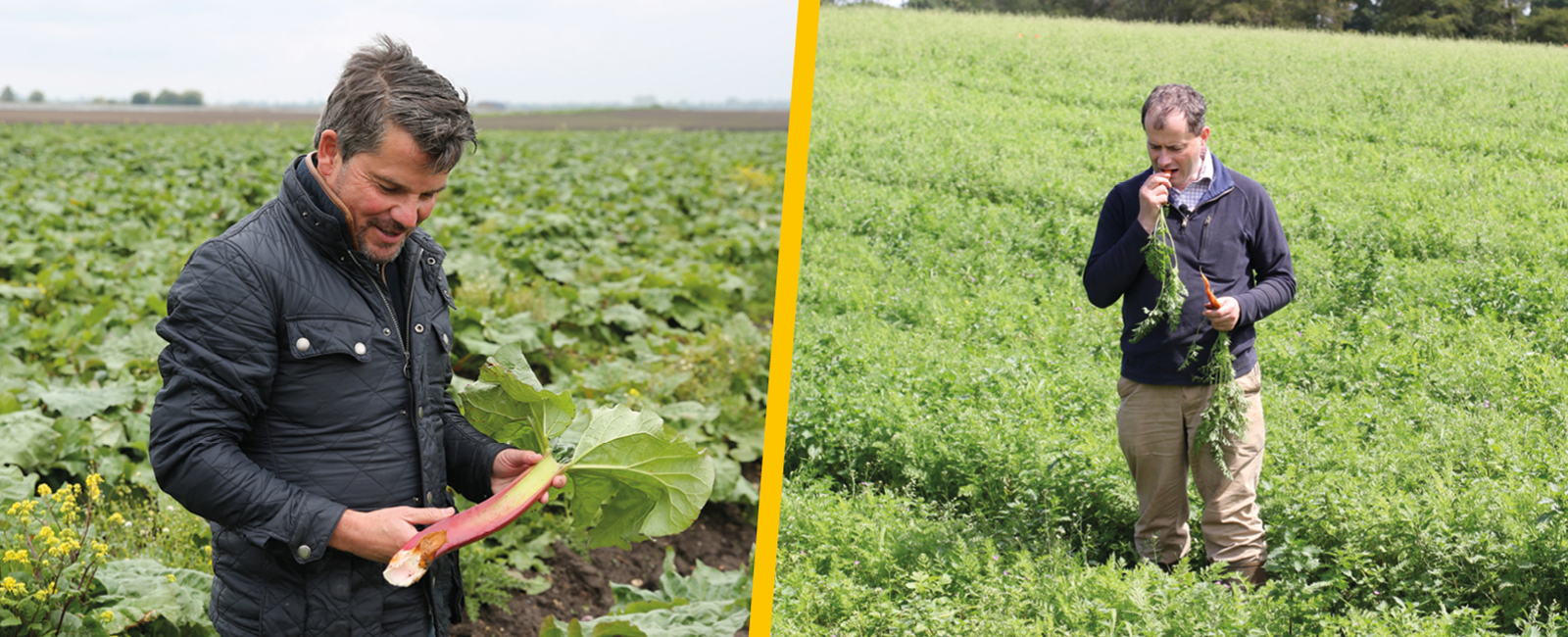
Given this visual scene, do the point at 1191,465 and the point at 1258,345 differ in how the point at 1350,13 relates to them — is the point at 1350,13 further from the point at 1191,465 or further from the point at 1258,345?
the point at 1191,465

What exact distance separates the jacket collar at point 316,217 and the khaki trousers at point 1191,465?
2959 mm

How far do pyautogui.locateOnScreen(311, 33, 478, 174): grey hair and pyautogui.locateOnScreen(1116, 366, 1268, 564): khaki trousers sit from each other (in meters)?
2.83

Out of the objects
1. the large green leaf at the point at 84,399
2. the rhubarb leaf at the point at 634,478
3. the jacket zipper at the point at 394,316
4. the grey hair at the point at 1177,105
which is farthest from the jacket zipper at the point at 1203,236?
the large green leaf at the point at 84,399

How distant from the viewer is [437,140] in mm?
2285

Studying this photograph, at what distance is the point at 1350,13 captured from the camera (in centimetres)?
486

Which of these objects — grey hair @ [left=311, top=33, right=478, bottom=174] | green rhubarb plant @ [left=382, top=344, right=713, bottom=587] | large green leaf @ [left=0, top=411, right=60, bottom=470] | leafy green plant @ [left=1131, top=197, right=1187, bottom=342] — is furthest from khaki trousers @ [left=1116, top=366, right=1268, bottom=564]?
large green leaf @ [left=0, top=411, right=60, bottom=470]

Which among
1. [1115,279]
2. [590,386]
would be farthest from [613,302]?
[1115,279]

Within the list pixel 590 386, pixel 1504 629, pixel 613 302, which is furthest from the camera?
pixel 613 302

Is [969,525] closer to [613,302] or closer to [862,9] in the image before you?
[862,9]

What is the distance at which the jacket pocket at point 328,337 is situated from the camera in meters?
2.26

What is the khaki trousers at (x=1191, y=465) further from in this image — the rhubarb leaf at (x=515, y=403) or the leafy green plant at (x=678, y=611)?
the rhubarb leaf at (x=515, y=403)

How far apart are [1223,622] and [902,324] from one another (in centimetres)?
282

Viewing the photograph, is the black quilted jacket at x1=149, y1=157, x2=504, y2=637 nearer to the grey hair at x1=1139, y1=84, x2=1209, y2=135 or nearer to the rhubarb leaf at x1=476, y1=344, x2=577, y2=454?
the rhubarb leaf at x1=476, y1=344, x2=577, y2=454

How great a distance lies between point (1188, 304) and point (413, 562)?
112 inches
